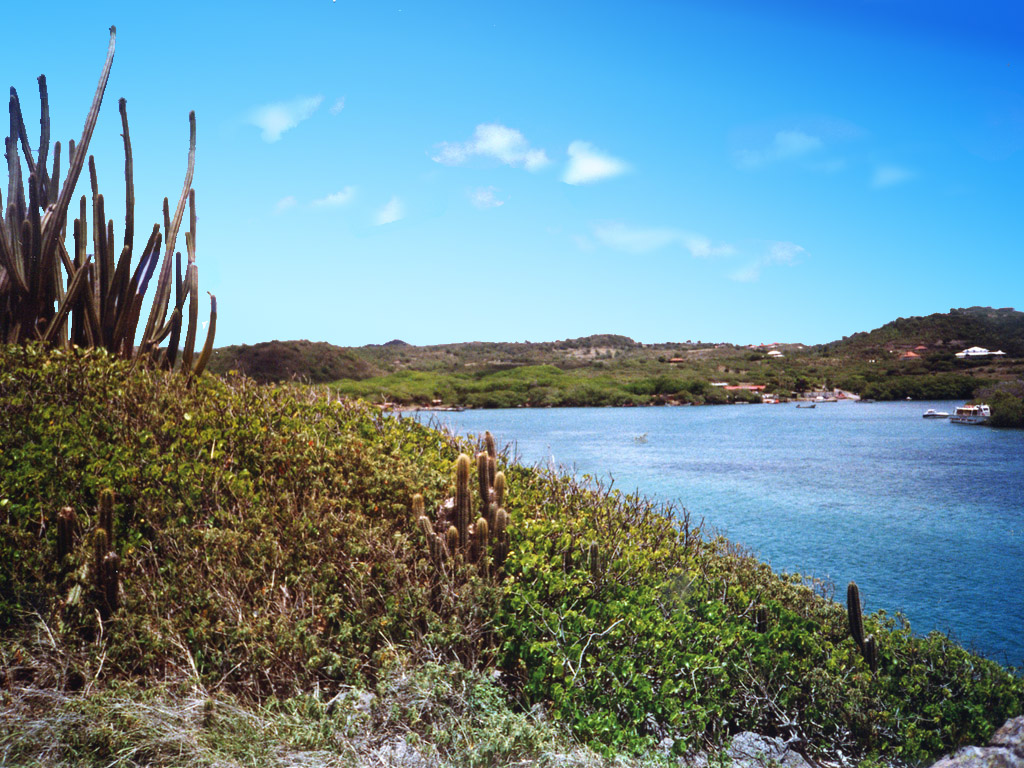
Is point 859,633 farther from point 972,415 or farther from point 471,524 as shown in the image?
point 972,415

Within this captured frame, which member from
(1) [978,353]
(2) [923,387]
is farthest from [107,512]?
(1) [978,353]

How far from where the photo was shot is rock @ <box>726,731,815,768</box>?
3.45 metres

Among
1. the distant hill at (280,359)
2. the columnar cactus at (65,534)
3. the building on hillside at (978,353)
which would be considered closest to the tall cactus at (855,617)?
the columnar cactus at (65,534)

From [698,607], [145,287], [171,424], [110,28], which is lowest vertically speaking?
[698,607]

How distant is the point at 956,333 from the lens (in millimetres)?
31125

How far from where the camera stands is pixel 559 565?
14.0 ft

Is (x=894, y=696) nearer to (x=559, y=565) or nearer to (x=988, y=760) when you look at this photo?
(x=988, y=760)

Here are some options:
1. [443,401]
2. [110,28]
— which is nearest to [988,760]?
[110,28]

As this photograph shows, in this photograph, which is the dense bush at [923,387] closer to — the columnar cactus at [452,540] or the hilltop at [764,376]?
the hilltop at [764,376]

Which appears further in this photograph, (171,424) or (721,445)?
(721,445)

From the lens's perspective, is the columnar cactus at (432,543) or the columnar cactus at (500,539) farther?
the columnar cactus at (500,539)

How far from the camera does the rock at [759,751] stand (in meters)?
3.45

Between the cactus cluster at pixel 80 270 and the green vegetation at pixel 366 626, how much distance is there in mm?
2213

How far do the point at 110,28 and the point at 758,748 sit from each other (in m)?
8.64
